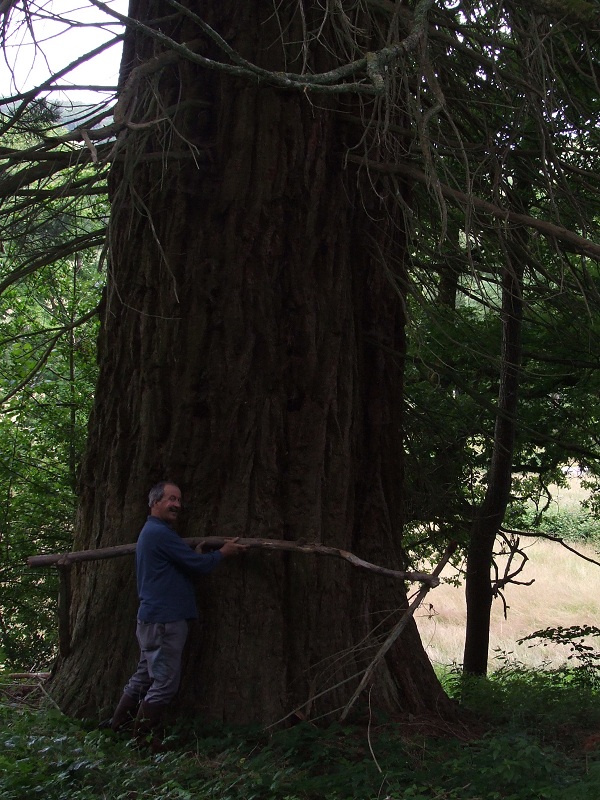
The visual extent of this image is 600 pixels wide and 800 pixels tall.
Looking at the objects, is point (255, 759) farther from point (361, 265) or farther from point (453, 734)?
point (361, 265)

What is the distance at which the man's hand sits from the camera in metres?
5.02

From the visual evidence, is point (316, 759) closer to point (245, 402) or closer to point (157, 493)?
point (157, 493)

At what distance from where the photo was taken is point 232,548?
5031mm

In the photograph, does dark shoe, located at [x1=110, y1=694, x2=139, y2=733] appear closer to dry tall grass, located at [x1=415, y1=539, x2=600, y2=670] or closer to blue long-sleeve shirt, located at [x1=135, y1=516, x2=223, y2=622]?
blue long-sleeve shirt, located at [x1=135, y1=516, x2=223, y2=622]

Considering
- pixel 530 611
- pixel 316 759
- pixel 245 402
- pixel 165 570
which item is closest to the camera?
pixel 316 759

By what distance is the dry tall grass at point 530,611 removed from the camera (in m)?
16.6

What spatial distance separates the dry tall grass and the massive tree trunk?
11.0 m

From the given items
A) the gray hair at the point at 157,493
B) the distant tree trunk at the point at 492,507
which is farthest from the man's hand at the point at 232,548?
the distant tree trunk at the point at 492,507

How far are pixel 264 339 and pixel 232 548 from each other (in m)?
1.34

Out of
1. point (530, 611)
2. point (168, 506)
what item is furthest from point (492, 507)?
point (530, 611)

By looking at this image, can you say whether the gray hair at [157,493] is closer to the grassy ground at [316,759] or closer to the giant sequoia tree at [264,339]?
the giant sequoia tree at [264,339]

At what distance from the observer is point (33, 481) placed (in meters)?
9.05

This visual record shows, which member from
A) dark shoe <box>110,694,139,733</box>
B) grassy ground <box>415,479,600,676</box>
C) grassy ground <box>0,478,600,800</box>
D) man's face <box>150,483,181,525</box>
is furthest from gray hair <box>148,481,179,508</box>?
grassy ground <box>415,479,600,676</box>

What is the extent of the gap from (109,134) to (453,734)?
4101 millimetres
